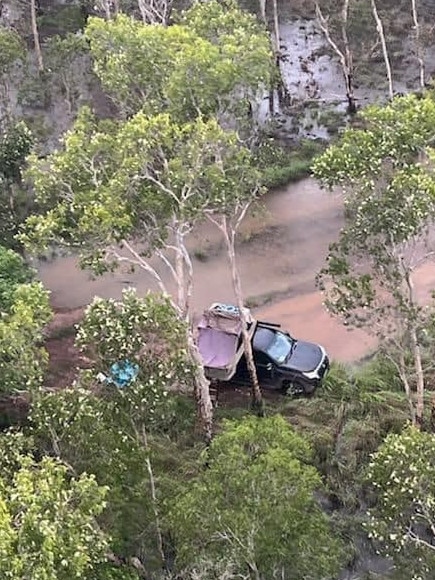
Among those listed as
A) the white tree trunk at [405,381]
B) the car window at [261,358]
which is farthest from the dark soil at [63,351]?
the white tree trunk at [405,381]

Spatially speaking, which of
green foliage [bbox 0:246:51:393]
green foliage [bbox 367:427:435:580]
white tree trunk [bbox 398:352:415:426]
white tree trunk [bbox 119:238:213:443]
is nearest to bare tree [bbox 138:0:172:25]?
white tree trunk [bbox 119:238:213:443]

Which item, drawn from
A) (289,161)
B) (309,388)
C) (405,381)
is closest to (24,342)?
(405,381)

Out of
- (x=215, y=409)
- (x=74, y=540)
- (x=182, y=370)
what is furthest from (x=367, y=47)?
(x=74, y=540)

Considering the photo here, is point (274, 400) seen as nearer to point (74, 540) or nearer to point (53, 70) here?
point (74, 540)

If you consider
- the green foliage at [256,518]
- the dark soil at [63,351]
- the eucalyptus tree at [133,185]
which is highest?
the eucalyptus tree at [133,185]

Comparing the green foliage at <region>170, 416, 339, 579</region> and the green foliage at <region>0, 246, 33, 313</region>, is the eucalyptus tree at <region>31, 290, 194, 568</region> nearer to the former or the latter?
the green foliage at <region>170, 416, 339, 579</region>

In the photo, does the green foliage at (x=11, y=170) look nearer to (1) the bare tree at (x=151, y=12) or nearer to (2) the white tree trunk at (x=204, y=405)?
(1) the bare tree at (x=151, y=12)

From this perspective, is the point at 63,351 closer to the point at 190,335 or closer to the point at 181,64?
the point at 190,335
